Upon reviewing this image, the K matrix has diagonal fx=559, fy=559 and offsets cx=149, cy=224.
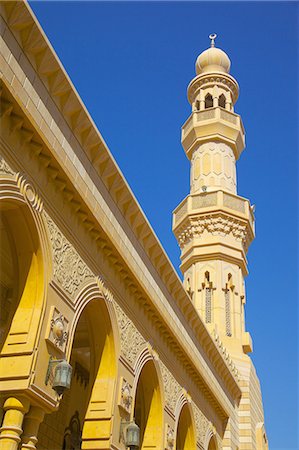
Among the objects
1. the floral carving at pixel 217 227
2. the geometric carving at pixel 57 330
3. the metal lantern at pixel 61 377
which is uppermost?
the floral carving at pixel 217 227

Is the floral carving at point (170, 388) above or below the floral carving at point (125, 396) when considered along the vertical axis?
above

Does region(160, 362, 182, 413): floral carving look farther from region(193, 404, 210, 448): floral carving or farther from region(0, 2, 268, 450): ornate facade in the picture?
region(193, 404, 210, 448): floral carving

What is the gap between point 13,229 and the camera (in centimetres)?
649

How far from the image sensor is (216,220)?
18.9m

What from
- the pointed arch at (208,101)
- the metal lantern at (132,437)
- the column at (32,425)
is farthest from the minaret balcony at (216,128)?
the column at (32,425)

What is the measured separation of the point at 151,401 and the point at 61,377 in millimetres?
3935

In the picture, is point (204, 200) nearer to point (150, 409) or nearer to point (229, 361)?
point (229, 361)

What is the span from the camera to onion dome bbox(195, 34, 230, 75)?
23531mm

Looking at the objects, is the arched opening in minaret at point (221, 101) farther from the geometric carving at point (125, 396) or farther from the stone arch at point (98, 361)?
the geometric carving at point (125, 396)

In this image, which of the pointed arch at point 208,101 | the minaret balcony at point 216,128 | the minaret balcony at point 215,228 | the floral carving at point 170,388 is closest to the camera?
the floral carving at point 170,388

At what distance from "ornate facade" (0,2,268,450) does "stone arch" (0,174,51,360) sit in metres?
0.01

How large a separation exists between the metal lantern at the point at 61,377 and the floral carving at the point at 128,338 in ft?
6.86

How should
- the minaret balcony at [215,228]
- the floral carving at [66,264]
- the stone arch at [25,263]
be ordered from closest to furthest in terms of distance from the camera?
the stone arch at [25,263] < the floral carving at [66,264] < the minaret balcony at [215,228]

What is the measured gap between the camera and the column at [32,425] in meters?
6.04
